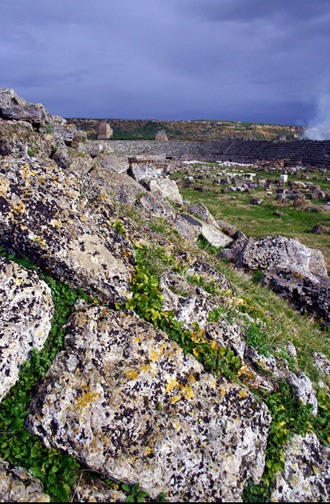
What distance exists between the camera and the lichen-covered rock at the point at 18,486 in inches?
87.8

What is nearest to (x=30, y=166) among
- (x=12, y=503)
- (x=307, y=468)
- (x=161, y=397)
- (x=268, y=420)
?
(x=161, y=397)

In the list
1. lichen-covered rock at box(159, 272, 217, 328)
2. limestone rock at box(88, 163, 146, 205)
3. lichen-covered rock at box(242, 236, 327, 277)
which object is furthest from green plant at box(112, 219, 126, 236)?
lichen-covered rock at box(242, 236, 327, 277)

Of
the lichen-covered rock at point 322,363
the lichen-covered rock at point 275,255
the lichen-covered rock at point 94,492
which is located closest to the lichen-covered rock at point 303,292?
the lichen-covered rock at point 275,255

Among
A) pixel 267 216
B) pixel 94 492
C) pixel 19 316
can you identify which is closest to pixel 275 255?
pixel 19 316

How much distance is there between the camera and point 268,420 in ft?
9.62

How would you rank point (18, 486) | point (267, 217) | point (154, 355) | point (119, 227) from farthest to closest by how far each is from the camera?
1. point (267, 217)
2. point (119, 227)
3. point (154, 355)
4. point (18, 486)

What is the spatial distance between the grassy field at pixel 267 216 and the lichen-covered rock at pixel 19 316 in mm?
11062

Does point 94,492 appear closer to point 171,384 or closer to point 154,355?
point 171,384

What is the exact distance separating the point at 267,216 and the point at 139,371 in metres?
16.6

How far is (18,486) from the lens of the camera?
2.27 m

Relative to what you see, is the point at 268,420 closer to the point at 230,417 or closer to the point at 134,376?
the point at 230,417

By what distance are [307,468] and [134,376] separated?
161 centimetres

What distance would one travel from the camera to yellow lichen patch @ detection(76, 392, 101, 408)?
260 centimetres

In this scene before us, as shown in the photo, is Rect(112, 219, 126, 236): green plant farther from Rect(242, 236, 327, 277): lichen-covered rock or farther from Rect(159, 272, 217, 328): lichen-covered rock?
Rect(242, 236, 327, 277): lichen-covered rock
